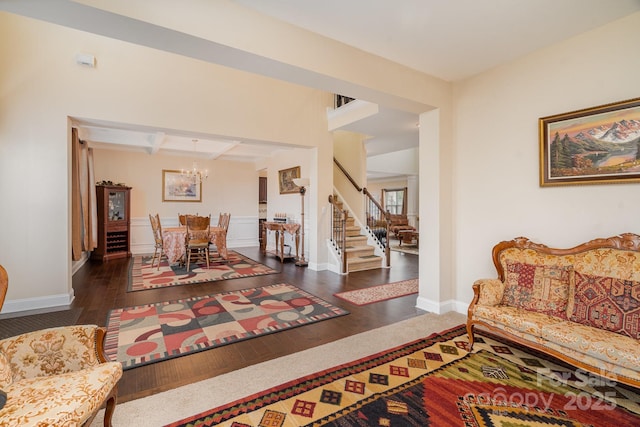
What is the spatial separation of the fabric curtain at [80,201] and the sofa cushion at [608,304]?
19.3ft

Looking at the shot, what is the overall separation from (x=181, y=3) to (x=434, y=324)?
12.0 feet

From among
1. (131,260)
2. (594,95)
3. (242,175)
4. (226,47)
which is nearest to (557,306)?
(594,95)

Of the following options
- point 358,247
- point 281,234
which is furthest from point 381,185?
point 281,234

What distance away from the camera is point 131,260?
22.5 ft

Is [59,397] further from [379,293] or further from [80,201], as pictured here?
[80,201]

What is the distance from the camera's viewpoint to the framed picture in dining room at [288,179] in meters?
7.08

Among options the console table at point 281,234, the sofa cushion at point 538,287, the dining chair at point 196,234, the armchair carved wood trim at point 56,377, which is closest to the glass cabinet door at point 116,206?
the dining chair at point 196,234

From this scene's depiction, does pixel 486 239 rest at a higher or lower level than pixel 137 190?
lower

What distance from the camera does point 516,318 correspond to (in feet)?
7.78

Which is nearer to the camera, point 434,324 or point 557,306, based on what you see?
point 557,306

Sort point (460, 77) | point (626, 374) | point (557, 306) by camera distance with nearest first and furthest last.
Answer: point (626, 374), point (557, 306), point (460, 77)

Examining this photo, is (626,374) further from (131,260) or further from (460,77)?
(131,260)

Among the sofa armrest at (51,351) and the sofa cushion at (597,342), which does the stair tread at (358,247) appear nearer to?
the sofa cushion at (597,342)

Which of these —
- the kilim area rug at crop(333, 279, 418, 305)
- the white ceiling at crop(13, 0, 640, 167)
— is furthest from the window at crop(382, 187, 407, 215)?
the white ceiling at crop(13, 0, 640, 167)
